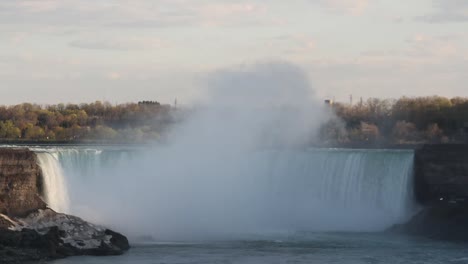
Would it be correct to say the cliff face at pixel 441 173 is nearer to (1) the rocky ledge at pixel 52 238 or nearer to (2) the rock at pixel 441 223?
(2) the rock at pixel 441 223

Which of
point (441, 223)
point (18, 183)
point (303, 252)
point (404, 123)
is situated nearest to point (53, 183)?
point (18, 183)

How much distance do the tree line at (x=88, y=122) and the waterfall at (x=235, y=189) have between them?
20305 mm

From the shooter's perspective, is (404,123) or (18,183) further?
(404,123)

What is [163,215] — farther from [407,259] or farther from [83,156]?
[407,259]

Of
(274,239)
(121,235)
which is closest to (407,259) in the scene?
(274,239)

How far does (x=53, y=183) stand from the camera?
47.1 metres

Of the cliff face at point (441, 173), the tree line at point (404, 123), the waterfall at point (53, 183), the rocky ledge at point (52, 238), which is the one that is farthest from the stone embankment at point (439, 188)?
the tree line at point (404, 123)

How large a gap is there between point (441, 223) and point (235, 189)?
31.9 feet

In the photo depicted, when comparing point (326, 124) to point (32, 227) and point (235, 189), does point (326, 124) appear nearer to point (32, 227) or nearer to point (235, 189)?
point (235, 189)

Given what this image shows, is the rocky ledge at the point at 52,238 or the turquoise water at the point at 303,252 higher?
the rocky ledge at the point at 52,238

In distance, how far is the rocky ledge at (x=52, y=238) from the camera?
38938 mm

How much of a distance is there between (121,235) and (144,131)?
125 feet

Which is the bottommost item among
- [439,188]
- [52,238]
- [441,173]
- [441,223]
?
A: [52,238]

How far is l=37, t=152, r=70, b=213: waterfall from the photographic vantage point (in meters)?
46.1
